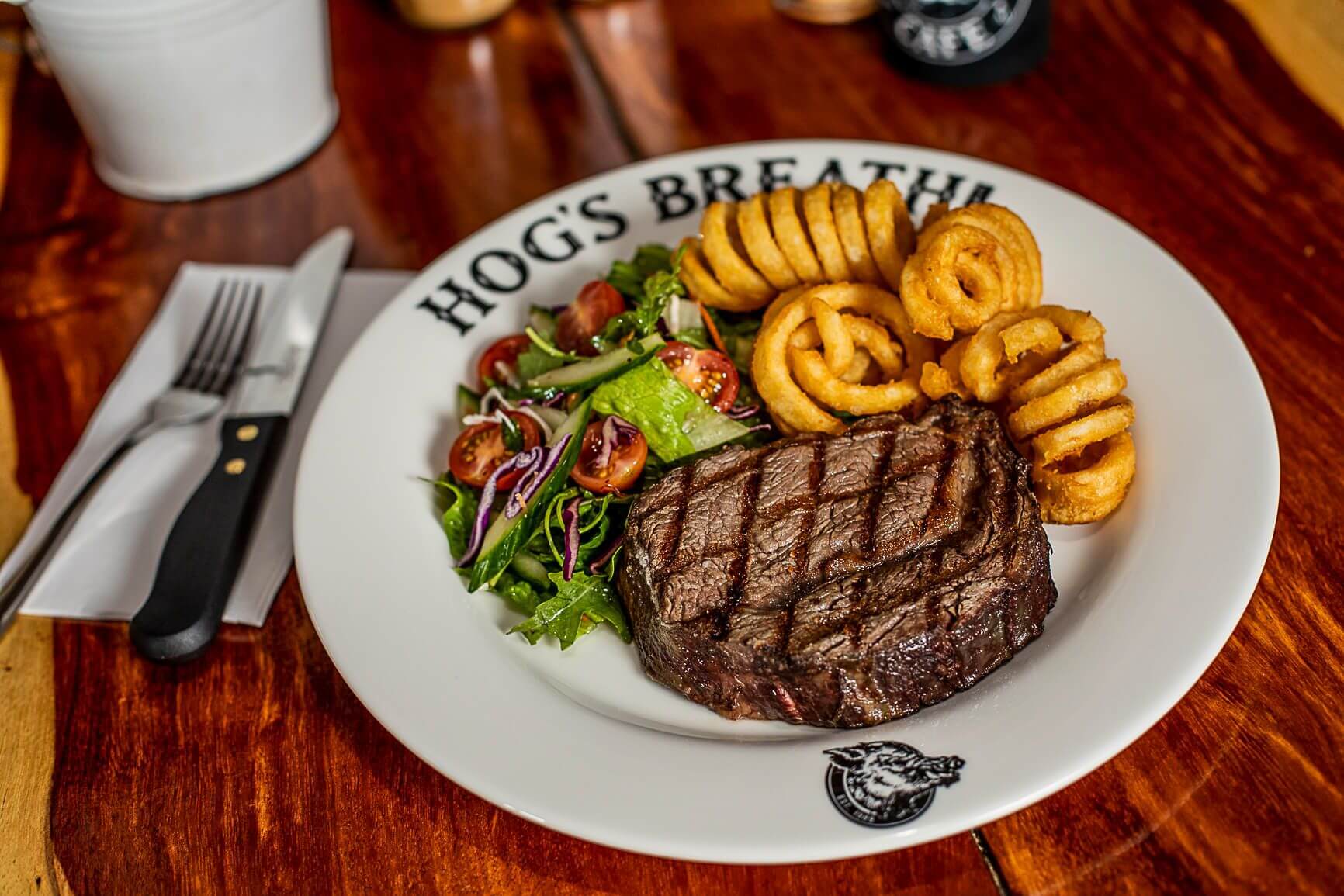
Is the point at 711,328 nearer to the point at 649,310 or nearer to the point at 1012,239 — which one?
the point at 649,310

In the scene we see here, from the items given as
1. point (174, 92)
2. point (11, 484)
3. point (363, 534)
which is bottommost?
point (11, 484)

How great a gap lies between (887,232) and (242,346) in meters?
1.96

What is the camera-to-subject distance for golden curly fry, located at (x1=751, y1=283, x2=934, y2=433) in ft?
9.02

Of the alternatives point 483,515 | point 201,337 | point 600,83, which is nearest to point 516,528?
point 483,515

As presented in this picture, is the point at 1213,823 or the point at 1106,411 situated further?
the point at 1106,411

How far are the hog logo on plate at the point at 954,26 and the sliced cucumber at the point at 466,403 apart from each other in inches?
90.4

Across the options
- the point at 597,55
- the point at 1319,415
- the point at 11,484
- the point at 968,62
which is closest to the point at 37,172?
the point at 11,484

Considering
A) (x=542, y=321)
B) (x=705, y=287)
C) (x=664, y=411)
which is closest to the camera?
(x=664, y=411)

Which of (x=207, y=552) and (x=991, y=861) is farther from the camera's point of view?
(x=207, y=552)

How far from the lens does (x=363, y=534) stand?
8.73 ft

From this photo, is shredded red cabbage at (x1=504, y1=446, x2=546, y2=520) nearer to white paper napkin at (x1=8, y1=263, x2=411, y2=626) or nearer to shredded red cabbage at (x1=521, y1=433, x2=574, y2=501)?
shredded red cabbage at (x1=521, y1=433, x2=574, y2=501)

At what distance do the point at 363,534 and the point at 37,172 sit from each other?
2.90 metres

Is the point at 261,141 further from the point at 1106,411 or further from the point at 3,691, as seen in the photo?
the point at 1106,411

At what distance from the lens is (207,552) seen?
2.66m
